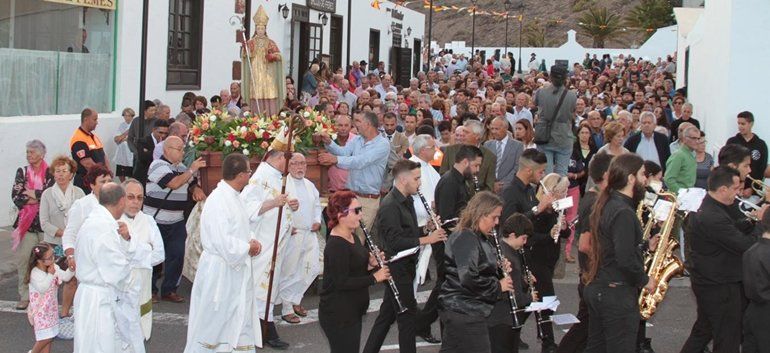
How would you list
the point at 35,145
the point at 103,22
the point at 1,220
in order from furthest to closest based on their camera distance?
the point at 103,22 → the point at 1,220 → the point at 35,145

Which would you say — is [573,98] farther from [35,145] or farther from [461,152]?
[35,145]

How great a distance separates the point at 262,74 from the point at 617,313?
9903 millimetres

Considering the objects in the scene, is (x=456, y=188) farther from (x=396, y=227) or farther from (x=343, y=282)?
(x=343, y=282)

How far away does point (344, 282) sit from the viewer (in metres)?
7.66

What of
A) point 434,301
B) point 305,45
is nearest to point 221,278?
point 434,301

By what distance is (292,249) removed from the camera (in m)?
10.5

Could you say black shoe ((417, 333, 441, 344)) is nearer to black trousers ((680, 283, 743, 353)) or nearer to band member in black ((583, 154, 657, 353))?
band member in black ((583, 154, 657, 353))

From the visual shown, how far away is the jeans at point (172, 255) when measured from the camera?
37.5ft

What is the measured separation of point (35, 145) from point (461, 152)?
14.4 ft

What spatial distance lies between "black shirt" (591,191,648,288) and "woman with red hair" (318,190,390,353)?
152 centimetres

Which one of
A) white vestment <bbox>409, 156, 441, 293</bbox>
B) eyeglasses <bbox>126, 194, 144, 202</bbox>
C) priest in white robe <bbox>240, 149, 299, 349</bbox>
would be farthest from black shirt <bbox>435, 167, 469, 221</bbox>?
eyeglasses <bbox>126, 194, 144, 202</bbox>

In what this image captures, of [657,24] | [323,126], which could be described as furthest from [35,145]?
[657,24]

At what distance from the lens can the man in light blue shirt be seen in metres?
11.6

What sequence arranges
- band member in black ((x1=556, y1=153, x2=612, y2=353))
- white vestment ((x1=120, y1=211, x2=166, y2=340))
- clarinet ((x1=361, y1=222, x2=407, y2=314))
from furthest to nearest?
white vestment ((x1=120, y1=211, x2=166, y2=340))
band member in black ((x1=556, y1=153, x2=612, y2=353))
clarinet ((x1=361, y1=222, x2=407, y2=314))
